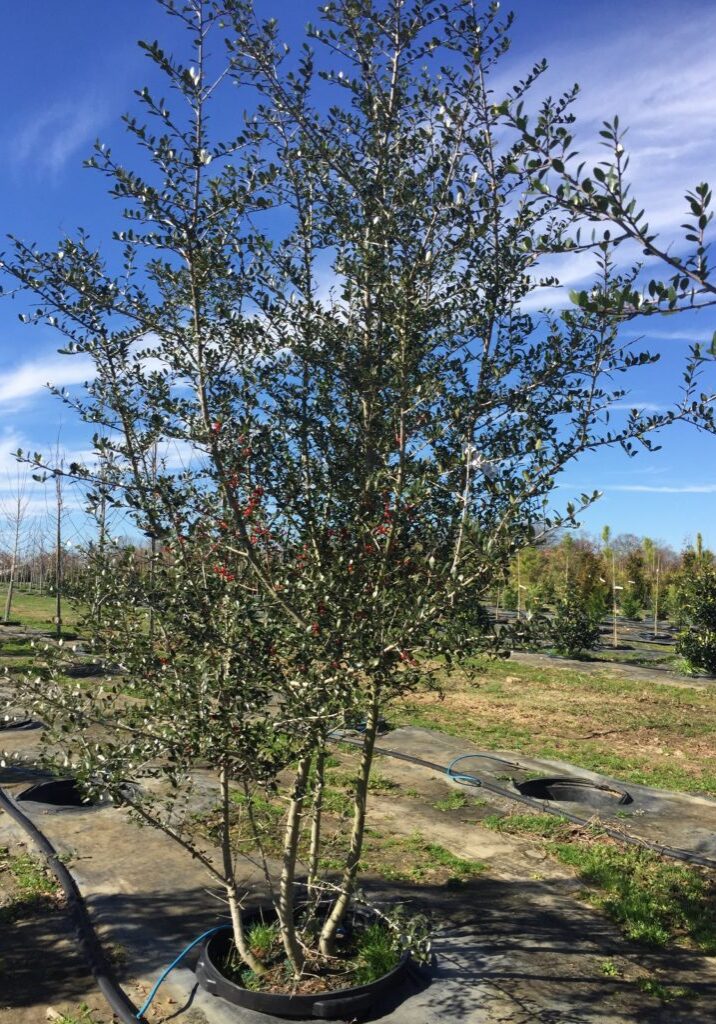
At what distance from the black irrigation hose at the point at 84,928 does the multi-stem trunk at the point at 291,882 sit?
1.00 metres

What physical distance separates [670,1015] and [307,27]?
22.7ft

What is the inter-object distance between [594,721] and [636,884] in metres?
8.15

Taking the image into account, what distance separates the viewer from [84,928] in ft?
19.2

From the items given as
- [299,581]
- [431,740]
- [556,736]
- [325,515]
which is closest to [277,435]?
[325,515]

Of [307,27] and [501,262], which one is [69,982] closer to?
[501,262]

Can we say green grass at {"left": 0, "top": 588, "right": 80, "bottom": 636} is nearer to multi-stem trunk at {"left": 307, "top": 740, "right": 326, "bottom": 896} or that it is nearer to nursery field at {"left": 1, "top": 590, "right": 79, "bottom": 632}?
nursery field at {"left": 1, "top": 590, "right": 79, "bottom": 632}

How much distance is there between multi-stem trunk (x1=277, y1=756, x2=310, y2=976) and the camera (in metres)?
4.93

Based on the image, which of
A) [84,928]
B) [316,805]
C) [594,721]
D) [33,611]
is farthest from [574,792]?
[33,611]

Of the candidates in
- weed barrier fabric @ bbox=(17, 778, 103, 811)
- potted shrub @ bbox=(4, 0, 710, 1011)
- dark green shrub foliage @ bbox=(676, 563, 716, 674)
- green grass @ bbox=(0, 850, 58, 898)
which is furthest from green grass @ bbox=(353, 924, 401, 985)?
dark green shrub foliage @ bbox=(676, 563, 716, 674)

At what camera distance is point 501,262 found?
16.1 feet

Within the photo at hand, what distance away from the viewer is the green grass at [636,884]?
6.48m

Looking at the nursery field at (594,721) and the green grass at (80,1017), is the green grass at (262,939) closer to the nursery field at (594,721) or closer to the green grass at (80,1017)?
the green grass at (80,1017)

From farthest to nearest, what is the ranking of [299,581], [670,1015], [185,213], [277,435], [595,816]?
[595,816]
[670,1015]
[277,435]
[299,581]
[185,213]

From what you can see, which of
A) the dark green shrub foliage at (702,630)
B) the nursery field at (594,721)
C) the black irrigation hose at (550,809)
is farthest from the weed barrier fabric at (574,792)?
the dark green shrub foliage at (702,630)
